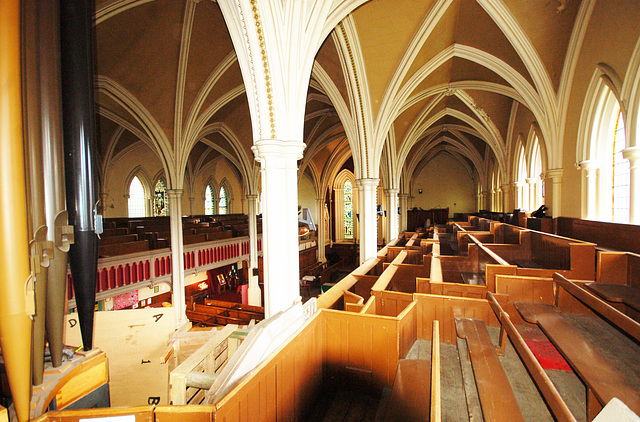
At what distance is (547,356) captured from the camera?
329 centimetres

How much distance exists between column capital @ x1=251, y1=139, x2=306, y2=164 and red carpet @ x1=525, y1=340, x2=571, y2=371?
11.5ft

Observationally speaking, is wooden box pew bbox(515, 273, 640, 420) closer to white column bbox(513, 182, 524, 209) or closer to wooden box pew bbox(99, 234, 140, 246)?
wooden box pew bbox(99, 234, 140, 246)

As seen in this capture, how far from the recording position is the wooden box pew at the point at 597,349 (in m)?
2.10

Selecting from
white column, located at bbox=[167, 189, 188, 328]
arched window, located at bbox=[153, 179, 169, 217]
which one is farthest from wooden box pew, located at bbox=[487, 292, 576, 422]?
arched window, located at bbox=[153, 179, 169, 217]

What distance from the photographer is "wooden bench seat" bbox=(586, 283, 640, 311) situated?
322 cm

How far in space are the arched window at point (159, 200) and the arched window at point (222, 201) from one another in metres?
3.63

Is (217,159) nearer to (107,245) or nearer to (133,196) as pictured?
(133,196)

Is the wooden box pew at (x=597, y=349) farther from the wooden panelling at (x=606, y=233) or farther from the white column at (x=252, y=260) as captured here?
the white column at (x=252, y=260)

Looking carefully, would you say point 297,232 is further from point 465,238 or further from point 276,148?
point 465,238

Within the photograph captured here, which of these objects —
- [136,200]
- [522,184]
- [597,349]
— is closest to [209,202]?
[136,200]

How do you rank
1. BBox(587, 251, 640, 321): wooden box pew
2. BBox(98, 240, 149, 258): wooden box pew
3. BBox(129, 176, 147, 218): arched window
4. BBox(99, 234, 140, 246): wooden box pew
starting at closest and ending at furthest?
BBox(587, 251, 640, 321): wooden box pew
BBox(98, 240, 149, 258): wooden box pew
BBox(99, 234, 140, 246): wooden box pew
BBox(129, 176, 147, 218): arched window

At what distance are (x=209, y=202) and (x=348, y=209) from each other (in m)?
10.6

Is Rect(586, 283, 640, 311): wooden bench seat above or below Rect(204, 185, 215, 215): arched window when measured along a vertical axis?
below

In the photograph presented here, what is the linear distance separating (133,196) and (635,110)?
717 inches
